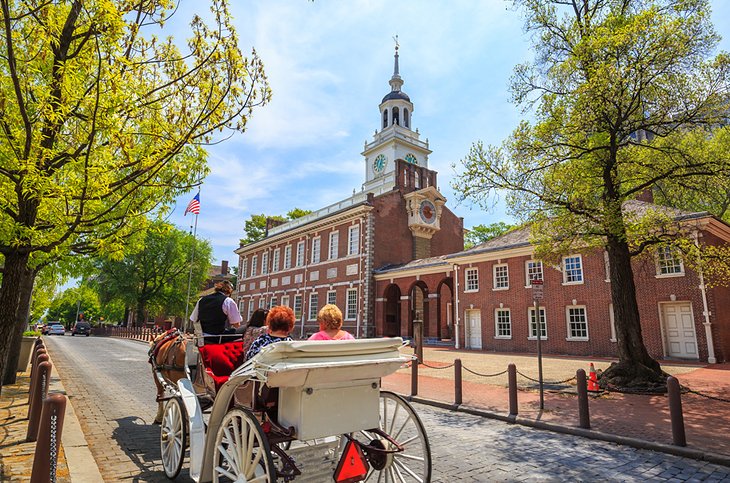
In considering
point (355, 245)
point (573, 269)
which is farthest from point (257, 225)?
point (573, 269)

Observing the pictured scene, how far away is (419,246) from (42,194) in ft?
102

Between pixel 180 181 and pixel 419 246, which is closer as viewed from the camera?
pixel 180 181

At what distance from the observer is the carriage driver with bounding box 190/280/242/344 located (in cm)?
534

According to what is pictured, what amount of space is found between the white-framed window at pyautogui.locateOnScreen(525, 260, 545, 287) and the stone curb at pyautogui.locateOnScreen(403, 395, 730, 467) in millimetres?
14255

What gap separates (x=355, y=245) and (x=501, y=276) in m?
12.7

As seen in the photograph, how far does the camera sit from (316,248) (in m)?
36.7

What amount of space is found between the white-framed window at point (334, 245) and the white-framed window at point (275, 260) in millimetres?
8782

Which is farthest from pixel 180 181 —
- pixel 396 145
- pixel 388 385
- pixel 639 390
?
pixel 396 145

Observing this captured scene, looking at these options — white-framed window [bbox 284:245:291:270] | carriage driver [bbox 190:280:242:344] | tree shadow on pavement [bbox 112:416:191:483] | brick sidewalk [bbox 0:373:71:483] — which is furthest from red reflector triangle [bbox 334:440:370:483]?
white-framed window [bbox 284:245:291:270]

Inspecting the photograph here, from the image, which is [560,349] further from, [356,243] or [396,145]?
[396,145]

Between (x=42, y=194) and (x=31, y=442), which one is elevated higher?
(x=42, y=194)

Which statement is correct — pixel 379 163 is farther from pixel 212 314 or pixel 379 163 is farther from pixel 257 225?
pixel 212 314

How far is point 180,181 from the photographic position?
6512mm

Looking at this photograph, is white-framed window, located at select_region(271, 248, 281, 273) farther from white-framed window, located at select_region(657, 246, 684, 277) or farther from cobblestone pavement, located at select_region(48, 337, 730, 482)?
cobblestone pavement, located at select_region(48, 337, 730, 482)
